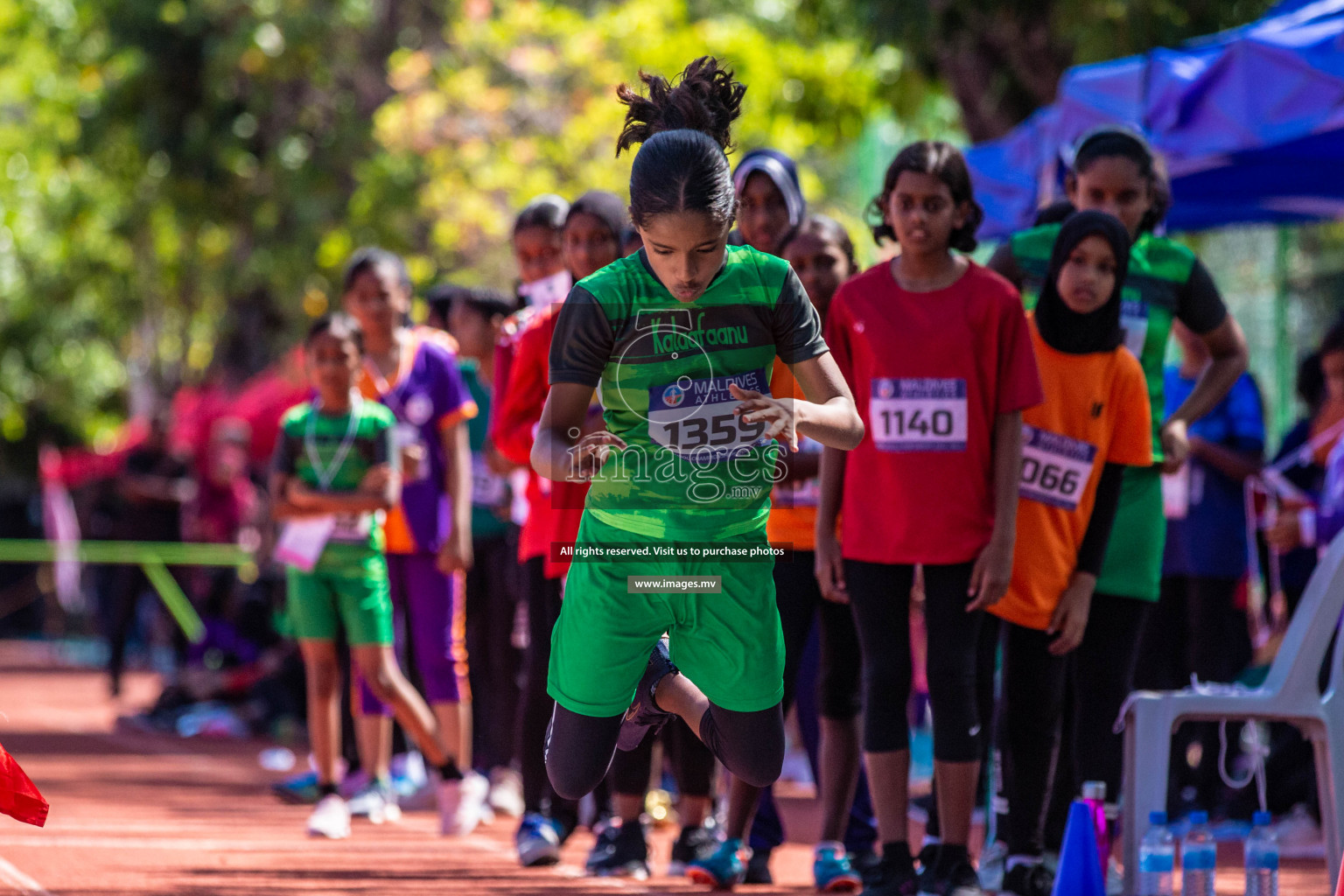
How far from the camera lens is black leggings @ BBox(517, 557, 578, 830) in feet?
20.8

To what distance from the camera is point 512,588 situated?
778 cm

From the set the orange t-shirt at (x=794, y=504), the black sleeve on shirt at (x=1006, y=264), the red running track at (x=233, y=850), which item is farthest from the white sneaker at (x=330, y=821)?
the black sleeve on shirt at (x=1006, y=264)

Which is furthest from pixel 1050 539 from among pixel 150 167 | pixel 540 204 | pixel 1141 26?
pixel 150 167

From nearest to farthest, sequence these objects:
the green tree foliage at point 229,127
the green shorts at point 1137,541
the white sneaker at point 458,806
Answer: the green shorts at point 1137,541, the white sneaker at point 458,806, the green tree foliage at point 229,127

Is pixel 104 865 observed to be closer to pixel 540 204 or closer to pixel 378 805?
pixel 378 805

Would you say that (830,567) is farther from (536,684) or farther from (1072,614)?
(536,684)

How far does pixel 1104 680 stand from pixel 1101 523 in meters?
0.54

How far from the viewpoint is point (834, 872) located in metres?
5.82

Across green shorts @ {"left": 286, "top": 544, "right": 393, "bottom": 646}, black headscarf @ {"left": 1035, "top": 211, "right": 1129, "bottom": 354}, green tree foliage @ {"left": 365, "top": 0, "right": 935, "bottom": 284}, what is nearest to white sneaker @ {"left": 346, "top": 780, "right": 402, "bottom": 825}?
green shorts @ {"left": 286, "top": 544, "right": 393, "bottom": 646}

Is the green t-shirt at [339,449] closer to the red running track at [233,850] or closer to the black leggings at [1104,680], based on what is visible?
the red running track at [233,850]

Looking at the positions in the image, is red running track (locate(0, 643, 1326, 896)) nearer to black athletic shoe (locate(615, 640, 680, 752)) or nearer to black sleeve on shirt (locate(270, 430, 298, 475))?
black athletic shoe (locate(615, 640, 680, 752))

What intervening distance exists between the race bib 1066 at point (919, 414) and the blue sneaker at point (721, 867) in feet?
4.82

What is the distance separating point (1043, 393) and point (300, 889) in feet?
9.59

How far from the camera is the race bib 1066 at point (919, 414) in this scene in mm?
5316
